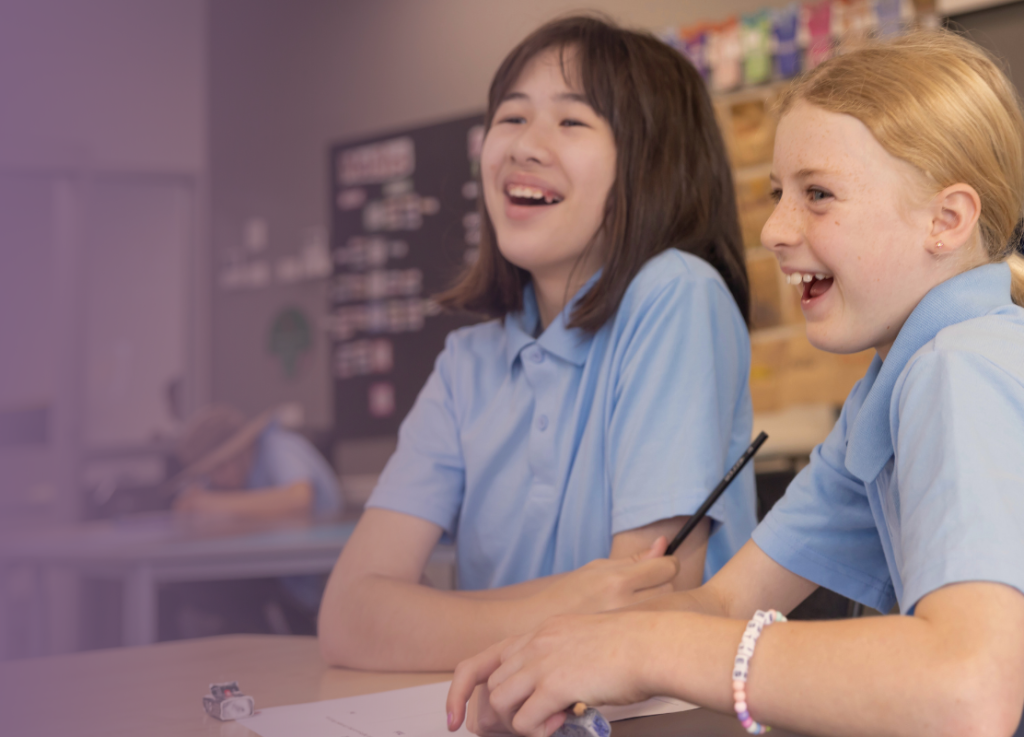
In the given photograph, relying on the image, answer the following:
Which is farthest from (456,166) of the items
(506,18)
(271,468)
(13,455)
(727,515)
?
(727,515)

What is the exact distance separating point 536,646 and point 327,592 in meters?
0.49

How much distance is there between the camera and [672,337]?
103cm

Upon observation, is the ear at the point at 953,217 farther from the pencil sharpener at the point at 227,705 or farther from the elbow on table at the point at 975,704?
the pencil sharpener at the point at 227,705

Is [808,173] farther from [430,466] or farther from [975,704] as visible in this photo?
[430,466]

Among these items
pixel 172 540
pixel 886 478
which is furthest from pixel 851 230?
pixel 172 540

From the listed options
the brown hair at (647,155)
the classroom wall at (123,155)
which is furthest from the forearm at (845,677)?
the classroom wall at (123,155)

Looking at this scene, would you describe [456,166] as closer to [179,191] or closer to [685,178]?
[179,191]

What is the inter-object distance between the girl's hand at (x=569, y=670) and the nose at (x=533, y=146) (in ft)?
2.22

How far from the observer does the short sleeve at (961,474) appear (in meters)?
0.50

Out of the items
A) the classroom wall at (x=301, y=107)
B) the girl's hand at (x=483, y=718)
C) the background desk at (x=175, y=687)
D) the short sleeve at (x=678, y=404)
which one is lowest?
the background desk at (x=175, y=687)

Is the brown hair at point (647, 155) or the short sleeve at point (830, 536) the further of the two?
the brown hair at point (647, 155)

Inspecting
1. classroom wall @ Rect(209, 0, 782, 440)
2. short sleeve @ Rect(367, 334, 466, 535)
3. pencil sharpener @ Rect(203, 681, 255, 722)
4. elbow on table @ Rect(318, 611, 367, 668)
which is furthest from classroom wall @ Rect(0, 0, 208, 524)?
pencil sharpener @ Rect(203, 681, 255, 722)

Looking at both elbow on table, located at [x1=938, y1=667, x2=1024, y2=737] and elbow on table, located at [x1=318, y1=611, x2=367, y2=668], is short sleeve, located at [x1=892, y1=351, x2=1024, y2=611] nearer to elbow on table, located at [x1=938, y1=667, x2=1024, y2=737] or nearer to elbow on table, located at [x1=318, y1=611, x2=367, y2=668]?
elbow on table, located at [x1=938, y1=667, x2=1024, y2=737]

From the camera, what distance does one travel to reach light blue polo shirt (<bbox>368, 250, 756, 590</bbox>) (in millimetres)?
992
